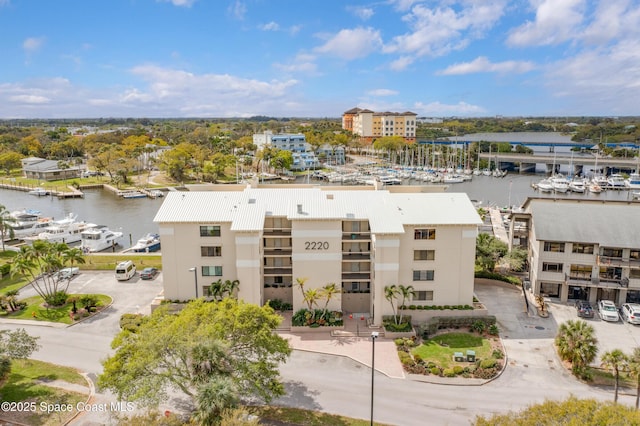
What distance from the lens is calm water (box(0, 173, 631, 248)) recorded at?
86375mm

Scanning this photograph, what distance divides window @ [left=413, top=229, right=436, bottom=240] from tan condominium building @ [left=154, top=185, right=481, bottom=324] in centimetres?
9

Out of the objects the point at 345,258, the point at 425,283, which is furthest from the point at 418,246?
the point at 345,258

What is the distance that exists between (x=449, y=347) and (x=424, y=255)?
8063 mm

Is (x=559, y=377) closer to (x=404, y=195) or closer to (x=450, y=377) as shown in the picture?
(x=450, y=377)

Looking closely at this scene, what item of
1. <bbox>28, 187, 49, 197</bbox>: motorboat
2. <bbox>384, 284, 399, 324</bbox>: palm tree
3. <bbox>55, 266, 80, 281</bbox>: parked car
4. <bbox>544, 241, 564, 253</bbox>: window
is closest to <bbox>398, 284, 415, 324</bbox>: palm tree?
<bbox>384, 284, 399, 324</bbox>: palm tree

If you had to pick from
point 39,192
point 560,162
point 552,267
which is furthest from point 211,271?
point 560,162

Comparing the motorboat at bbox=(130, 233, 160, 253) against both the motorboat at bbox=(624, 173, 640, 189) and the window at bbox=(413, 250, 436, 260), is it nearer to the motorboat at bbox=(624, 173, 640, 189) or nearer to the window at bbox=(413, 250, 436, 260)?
the window at bbox=(413, 250, 436, 260)

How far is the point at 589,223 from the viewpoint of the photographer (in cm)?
4291

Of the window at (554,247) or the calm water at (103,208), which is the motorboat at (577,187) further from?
the calm water at (103,208)

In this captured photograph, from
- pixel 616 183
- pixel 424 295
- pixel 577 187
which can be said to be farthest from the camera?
pixel 616 183

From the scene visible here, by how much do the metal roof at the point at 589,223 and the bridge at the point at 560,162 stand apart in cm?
10259

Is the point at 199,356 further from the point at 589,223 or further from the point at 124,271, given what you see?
the point at 589,223

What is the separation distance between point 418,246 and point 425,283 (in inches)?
129

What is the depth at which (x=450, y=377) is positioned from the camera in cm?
3159
